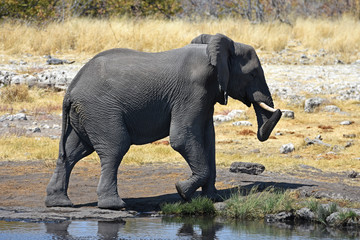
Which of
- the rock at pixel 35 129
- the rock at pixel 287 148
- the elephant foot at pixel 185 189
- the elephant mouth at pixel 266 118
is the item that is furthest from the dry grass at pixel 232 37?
the elephant foot at pixel 185 189

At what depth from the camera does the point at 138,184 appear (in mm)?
11039

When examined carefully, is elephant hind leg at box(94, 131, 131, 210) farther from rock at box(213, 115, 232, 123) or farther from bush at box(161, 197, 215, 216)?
rock at box(213, 115, 232, 123)

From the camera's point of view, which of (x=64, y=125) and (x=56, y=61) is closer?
(x=64, y=125)

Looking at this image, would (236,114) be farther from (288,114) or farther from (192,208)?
(192,208)

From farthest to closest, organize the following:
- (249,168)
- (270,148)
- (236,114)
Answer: (236,114), (270,148), (249,168)

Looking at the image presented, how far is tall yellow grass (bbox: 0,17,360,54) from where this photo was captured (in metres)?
22.1

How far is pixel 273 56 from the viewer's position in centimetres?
2164

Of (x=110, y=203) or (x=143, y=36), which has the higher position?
(x=110, y=203)

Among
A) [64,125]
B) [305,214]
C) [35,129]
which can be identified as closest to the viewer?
[305,214]

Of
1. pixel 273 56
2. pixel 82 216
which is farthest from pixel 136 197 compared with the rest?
pixel 273 56

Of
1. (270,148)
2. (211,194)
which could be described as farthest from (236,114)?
(211,194)

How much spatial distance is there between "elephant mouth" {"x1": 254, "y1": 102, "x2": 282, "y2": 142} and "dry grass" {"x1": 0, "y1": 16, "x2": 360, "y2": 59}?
1213cm

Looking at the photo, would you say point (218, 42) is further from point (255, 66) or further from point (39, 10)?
point (39, 10)

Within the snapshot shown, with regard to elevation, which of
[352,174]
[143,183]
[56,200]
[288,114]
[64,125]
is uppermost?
[64,125]
